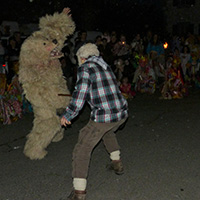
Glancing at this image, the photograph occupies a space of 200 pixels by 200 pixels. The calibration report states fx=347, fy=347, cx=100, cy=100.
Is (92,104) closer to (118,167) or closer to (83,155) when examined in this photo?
(83,155)

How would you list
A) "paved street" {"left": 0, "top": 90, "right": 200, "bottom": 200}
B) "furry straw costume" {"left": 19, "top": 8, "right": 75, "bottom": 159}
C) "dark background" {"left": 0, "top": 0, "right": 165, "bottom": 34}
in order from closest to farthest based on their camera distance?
"paved street" {"left": 0, "top": 90, "right": 200, "bottom": 200} → "furry straw costume" {"left": 19, "top": 8, "right": 75, "bottom": 159} → "dark background" {"left": 0, "top": 0, "right": 165, "bottom": 34}

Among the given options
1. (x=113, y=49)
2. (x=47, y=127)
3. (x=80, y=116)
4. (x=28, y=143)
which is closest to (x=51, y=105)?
(x=47, y=127)

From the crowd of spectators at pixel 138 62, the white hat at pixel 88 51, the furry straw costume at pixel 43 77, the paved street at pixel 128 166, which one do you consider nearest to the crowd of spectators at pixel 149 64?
the crowd of spectators at pixel 138 62

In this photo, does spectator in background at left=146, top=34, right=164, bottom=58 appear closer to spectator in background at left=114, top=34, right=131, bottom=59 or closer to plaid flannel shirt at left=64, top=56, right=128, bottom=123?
spectator in background at left=114, top=34, right=131, bottom=59

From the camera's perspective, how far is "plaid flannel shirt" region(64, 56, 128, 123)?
363 centimetres

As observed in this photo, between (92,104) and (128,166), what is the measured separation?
1489mm

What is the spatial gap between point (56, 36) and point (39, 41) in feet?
0.93

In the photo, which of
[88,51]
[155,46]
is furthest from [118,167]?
[155,46]

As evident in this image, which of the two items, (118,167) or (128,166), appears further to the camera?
(128,166)

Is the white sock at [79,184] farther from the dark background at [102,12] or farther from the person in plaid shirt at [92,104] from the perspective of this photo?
the dark background at [102,12]

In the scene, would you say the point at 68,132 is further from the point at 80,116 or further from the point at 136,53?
the point at 136,53

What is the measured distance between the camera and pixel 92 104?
382 centimetres

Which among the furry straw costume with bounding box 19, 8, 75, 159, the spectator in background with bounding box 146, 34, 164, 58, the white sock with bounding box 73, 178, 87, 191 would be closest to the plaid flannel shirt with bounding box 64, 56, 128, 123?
the white sock with bounding box 73, 178, 87, 191

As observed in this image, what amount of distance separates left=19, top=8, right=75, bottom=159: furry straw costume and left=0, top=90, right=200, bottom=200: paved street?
0.36 metres
